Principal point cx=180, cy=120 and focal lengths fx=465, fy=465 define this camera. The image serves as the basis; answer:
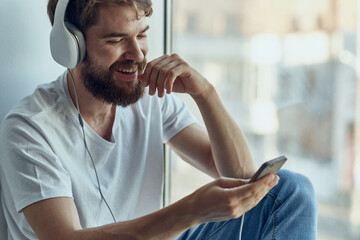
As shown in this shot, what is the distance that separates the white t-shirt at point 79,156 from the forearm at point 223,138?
6.5 inches

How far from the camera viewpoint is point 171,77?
1.22 meters

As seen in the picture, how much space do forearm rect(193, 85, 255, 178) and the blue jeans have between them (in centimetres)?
12

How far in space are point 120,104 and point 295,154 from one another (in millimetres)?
945

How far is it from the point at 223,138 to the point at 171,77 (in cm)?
25

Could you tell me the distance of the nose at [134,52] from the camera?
4.21 feet

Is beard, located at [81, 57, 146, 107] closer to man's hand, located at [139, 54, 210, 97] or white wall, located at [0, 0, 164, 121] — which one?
man's hand, located at [139, 54, 210, 97]

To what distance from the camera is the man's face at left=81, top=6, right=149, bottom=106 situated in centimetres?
125

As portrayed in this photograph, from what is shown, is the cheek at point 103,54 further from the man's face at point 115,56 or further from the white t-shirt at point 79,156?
the white t-shirt at point 79,156

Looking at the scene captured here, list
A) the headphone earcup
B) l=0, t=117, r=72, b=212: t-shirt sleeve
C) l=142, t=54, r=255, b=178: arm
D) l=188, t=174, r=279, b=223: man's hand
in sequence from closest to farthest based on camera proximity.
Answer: l=188, t=174, r=279, b=223: man's hand → l=0, t=117, r=72, b=212: t-shirt sleeve → the headphone earcup → l=142, t=54, r=255, b=178: arm

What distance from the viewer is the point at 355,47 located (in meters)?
1.76

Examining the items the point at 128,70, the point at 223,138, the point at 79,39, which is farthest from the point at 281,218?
the point at 79,39

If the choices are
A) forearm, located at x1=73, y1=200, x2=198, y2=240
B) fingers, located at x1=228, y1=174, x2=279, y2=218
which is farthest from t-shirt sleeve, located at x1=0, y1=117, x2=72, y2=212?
fingers, located at x1=228, y1=174, x2=279, y2=218

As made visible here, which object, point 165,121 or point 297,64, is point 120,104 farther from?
point 297,64

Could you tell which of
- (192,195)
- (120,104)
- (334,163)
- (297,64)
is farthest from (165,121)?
(334,163)
